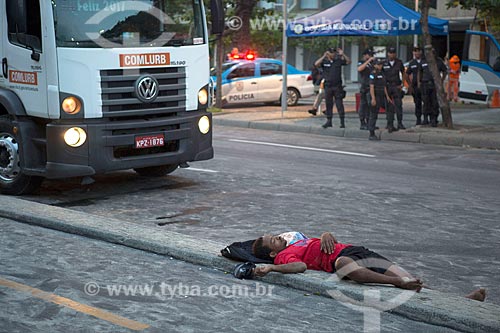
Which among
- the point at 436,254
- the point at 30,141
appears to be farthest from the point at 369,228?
the point at 30,141

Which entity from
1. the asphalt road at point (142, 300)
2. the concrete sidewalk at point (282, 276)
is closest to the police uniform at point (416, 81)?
the concrete sidewalk at point (282, 276)

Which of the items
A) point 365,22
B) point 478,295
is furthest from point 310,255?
point 365,22

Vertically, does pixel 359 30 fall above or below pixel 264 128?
above

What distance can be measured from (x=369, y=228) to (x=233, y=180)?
136 inches

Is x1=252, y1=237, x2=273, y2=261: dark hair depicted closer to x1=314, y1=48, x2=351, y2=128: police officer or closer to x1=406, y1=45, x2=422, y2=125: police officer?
x1=314, y1=48, x2=351, y2=128: police officer

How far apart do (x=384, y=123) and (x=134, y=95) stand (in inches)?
462

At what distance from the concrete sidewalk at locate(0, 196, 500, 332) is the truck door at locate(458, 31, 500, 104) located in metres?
18.0

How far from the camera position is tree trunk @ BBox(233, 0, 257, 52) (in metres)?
27.7

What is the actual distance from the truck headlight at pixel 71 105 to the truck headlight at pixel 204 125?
1.77m

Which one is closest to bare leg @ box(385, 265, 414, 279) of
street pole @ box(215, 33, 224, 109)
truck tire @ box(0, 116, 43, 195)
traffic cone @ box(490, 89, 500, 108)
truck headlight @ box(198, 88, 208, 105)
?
truck headlight @ box(198, 88, 208, 105)

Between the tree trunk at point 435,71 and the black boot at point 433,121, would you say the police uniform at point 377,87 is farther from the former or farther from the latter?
the black boot at point 433,121

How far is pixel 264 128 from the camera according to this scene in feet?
68.3

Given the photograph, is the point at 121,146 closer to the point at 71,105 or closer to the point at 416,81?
the point at 71,105

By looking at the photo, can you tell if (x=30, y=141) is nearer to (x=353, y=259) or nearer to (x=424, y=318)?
(x=353, y=259)
